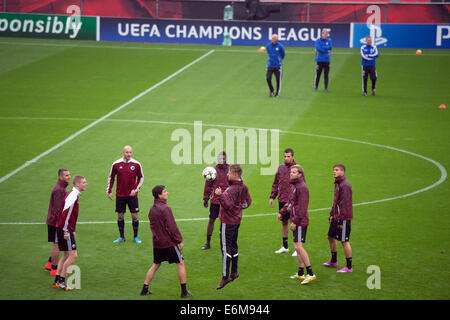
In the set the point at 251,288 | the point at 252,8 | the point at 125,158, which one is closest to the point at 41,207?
the point at 125,158

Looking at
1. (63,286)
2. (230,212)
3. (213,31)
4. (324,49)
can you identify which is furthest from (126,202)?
(213,31)

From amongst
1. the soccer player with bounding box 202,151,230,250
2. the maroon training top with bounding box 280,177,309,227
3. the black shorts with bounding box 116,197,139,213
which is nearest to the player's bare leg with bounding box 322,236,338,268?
the maroon training top with bounding box 280,177,309,227

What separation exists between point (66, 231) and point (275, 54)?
58.5 ft

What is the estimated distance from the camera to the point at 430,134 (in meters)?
A: 24.1

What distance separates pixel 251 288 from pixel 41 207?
22.8 ft

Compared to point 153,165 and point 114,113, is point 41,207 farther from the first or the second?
point 114,113

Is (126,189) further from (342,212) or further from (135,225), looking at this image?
(342,212)

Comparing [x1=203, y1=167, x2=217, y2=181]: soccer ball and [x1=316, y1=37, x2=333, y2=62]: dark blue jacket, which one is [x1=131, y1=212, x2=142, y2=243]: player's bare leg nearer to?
[x1=203, y1=167, x2=217, y2=181]: soccer ball

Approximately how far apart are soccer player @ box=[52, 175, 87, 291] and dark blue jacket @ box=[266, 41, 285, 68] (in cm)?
1729

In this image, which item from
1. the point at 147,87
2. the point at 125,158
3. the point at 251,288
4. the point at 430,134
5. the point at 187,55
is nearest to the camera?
the point at 251,288

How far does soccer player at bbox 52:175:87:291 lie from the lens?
11719 millimetres

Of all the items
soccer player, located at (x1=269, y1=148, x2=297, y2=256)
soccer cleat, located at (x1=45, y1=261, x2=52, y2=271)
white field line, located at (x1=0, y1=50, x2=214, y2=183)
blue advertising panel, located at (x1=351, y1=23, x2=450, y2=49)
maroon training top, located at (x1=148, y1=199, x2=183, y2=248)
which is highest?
blue advertising panel, located at (x1=351, y1=23, x2=450, y2=49)

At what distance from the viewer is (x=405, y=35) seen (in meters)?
36.7
